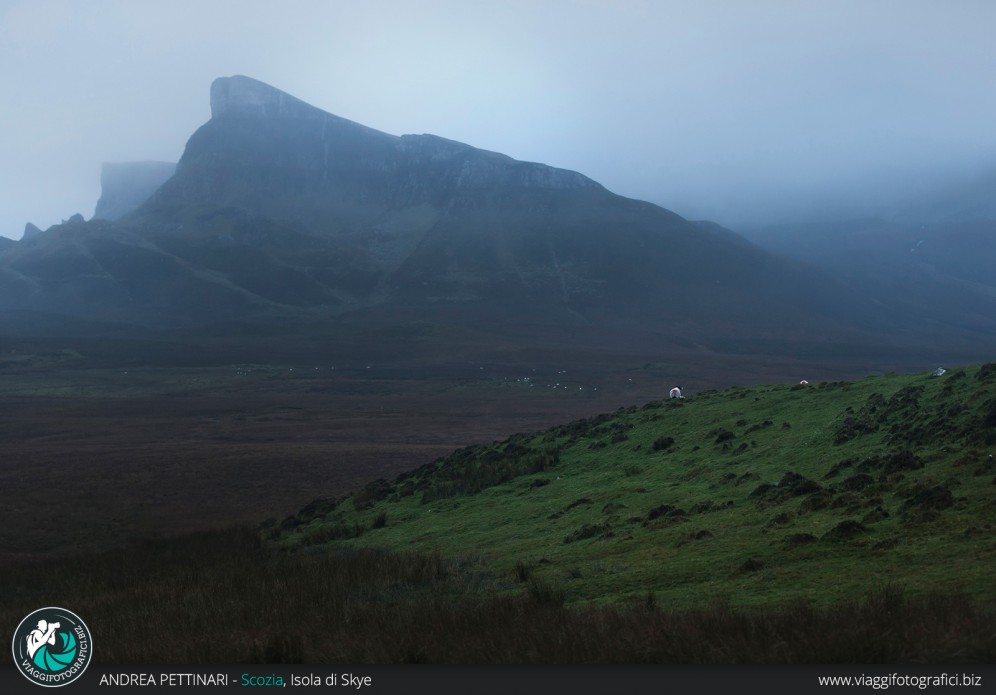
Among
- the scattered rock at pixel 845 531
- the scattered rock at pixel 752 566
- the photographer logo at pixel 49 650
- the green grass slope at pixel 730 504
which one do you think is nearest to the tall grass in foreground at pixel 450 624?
the photographer logo at pixel 49 650

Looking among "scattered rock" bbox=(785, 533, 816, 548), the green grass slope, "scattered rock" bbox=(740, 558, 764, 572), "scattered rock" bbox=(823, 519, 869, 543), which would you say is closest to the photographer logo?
the green grass slope

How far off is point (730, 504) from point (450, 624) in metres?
7.99

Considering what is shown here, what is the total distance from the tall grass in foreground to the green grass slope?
96 centimetres

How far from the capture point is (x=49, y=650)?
27.7 feet

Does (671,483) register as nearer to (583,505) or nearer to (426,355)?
(583,505)

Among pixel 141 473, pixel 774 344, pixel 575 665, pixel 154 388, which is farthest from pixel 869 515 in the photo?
pixel 774 344

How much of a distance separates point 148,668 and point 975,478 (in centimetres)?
1203

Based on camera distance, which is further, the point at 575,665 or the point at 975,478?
the point at 975,478

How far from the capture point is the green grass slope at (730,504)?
10.2m

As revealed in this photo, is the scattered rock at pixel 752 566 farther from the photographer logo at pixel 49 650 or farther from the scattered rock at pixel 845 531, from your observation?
the photographer logo at pixel 49 650

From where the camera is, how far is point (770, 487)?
15344 mm

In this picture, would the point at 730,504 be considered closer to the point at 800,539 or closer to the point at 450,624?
the point at 800,539

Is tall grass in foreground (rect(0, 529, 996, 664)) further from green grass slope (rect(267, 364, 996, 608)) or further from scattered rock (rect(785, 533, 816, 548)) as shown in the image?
scattered rock (rect(785, 533, 816, 548))

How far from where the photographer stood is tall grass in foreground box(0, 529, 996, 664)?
23.2ft
